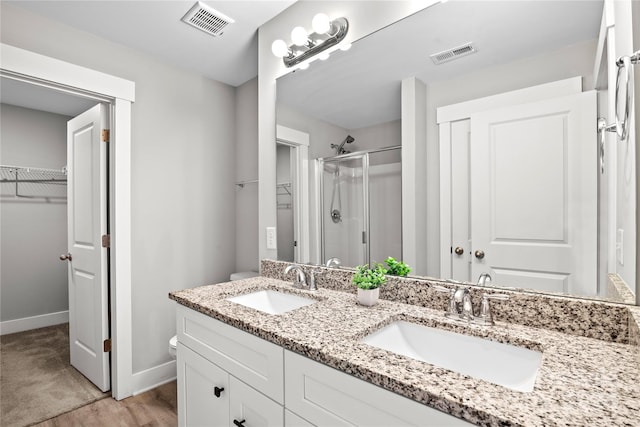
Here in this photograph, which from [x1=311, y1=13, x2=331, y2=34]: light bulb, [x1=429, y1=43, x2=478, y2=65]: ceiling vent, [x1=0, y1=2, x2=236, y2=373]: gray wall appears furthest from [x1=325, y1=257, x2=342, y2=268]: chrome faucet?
[x1=0, y1=2, x2=236, y2=373]: gray wall

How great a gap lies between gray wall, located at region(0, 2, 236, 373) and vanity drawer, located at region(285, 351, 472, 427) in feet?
5.83

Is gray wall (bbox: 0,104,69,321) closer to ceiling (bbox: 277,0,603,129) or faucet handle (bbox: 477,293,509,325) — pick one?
ceiling (bbox: 277,0,603,129)

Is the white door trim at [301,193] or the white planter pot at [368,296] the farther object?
the white door trim at [301,193]

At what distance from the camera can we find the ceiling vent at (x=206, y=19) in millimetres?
1831

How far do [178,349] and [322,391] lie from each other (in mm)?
937

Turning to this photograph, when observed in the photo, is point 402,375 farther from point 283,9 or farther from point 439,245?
point 283,9

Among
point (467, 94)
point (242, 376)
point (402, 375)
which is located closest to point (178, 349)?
point (242, 376)

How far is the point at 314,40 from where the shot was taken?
5.81 ft

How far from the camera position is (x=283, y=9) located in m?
1.90

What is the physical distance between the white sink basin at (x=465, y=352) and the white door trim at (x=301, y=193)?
0.78m

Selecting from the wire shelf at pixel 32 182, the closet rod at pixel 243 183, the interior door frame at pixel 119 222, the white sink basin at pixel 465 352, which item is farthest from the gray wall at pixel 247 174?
the wire shelf at pixel 32 182

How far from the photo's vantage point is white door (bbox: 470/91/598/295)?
1023mm

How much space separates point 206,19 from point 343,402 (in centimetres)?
208

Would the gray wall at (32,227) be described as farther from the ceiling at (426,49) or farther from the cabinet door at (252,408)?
the cabinet door at (252,408)
